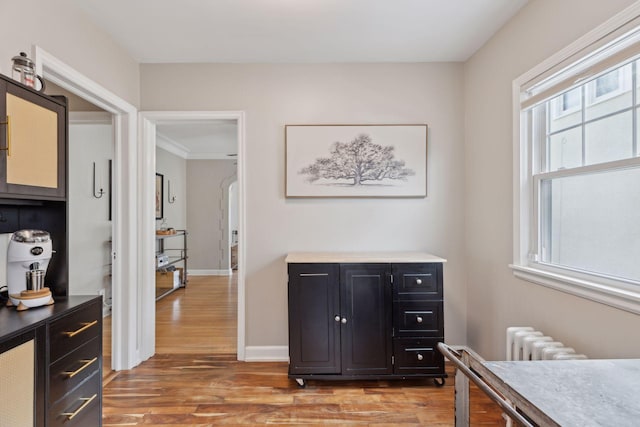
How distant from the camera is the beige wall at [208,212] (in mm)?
6648

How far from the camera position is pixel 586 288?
1595 millimetres

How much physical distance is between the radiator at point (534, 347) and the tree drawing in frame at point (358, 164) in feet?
4.80

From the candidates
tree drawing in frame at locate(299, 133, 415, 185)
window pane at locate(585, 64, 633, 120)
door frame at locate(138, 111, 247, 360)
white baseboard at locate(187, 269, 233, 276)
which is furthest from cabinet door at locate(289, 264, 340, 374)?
white baseboard at locate(187, 269, 233, 276)

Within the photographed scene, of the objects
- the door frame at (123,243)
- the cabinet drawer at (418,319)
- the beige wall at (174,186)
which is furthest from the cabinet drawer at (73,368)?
the beige wall at (174,186)

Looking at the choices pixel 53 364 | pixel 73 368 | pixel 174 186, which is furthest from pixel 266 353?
pixel 174 186

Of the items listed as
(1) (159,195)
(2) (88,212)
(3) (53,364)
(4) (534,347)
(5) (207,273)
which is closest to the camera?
(3) (53,364)

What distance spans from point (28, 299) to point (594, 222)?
281 cm

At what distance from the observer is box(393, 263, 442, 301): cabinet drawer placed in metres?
2.35

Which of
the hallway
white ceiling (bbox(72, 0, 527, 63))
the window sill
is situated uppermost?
white ceiling (bbox(72, 0, 527, 63))

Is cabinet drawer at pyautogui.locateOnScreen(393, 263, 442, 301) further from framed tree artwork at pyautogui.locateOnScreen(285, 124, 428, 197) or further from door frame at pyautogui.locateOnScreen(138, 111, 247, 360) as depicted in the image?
door frame at pyautogui.locateOnScreen(138, 111, 247, 360)

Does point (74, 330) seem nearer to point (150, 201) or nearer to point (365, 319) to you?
point (150, 201)

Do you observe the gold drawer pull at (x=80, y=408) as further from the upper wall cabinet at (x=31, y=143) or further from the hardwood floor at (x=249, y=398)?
the upper wall cabinet at (x=31, y=143)

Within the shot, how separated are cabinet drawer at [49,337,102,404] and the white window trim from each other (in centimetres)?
251

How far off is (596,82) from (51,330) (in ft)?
9.42
